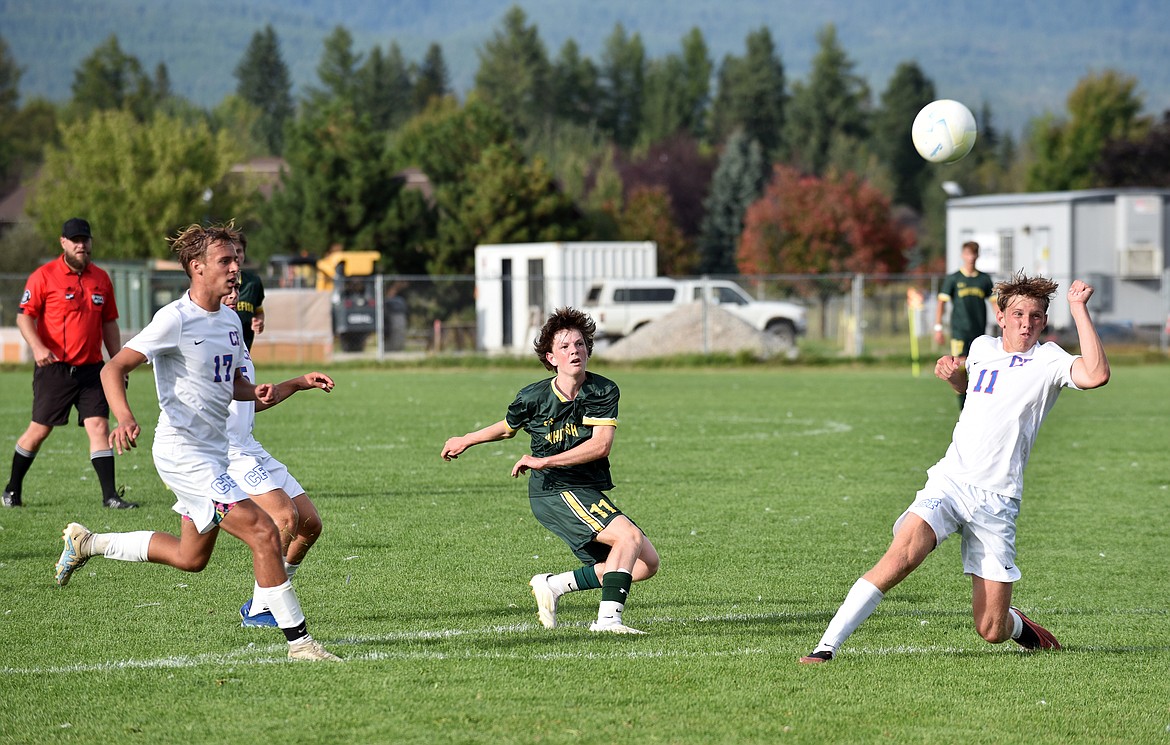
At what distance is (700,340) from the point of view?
30406mm

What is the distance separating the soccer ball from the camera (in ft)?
33.7

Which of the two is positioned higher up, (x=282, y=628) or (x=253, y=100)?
(x=253, y=100)

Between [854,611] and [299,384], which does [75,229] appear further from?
[854,611]

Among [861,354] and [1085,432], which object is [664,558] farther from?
[861,354]

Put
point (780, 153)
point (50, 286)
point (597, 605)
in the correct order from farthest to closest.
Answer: point (780, 153)
point (50, 286)
point (597, 605)

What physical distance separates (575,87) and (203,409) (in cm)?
12021

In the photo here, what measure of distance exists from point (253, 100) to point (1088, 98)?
9156 cm

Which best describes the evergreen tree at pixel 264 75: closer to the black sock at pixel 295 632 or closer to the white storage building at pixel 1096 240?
the white storage building at pixel 1096 240

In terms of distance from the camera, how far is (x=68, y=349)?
10531mm

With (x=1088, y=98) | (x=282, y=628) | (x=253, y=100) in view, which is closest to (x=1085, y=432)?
(x=282, y=628)

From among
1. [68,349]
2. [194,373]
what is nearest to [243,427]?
[194,373]

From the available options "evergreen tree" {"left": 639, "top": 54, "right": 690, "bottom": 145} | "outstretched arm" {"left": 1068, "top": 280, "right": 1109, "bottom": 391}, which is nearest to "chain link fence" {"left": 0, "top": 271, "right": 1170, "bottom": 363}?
"outstretched arm" {"left": 1068, "top": 280, "right": 1109, "bottom": 391}

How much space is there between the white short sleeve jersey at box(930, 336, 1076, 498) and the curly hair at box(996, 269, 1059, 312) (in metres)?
0.23

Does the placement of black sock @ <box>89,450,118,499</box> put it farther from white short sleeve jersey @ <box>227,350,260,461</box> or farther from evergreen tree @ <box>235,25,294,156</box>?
evergreen tree @ <box>235,25,294,156</box>
